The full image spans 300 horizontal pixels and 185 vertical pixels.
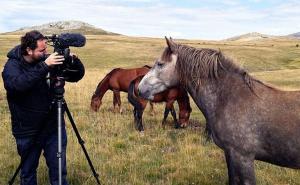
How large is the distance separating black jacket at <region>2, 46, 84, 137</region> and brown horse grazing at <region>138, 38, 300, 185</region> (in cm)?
163

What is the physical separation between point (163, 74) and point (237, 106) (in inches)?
52.3

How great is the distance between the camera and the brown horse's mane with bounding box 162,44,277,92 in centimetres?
637

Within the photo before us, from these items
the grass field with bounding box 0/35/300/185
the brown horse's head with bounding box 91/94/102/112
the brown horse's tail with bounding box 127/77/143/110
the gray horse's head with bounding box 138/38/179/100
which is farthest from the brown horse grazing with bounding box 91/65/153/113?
the gray horse's head with bounding box 138/38/179/100

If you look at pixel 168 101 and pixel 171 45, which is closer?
pixel 171 45

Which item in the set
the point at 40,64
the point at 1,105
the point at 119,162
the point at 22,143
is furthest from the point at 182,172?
the point at 1,105

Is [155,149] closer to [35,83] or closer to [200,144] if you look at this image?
[200,144]

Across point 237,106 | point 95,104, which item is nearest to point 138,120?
point 95,104

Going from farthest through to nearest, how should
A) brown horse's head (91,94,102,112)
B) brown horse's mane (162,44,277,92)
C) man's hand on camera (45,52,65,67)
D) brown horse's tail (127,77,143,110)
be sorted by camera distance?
brown horse's head (91,94,102,112), brown horse's tail (127,77,143,110), brown horse's mane (162,44,277,92), man's hand on camera (45,52,65,67)

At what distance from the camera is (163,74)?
21.9 feet

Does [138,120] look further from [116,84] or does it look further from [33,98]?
[33,98]

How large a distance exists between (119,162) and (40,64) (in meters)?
3.74

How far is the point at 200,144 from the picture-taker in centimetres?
1068

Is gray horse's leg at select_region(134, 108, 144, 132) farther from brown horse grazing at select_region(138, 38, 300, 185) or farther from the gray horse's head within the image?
brown horse grazing at select_region(138, 38, 300, 185)

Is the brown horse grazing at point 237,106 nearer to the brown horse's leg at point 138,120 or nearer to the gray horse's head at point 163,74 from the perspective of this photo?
the gray horse's head at point 163,74
